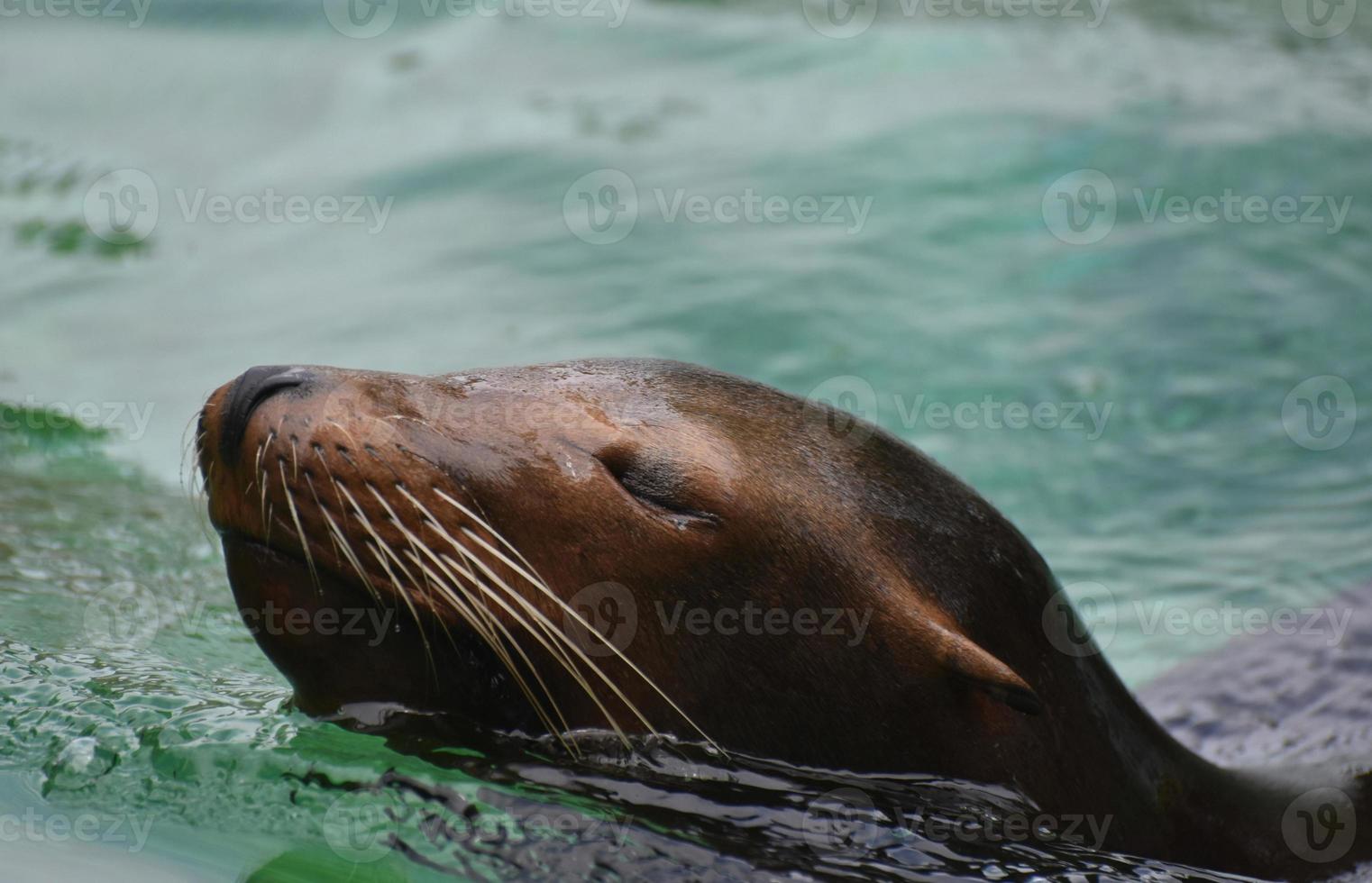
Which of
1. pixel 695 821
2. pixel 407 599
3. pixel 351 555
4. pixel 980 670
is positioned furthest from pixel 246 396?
pixel 980 670

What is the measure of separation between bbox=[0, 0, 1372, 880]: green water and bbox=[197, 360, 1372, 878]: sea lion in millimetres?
762

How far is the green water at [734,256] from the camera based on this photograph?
647 cm

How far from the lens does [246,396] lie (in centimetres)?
301

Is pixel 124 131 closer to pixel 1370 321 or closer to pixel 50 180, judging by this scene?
pixel 50 180

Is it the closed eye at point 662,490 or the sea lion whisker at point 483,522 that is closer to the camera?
the sea lion whisker at point 483,522

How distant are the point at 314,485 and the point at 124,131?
7.66 meters

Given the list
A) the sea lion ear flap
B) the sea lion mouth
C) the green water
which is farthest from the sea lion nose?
the sea lion ear flap

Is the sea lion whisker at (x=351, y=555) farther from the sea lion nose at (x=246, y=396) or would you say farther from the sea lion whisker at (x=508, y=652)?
the sea lion nose at (x=246, y=396)

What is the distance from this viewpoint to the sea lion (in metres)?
2.97

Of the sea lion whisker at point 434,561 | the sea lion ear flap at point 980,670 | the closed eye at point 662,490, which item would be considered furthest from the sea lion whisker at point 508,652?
the sea lion ear flap at point 980,670

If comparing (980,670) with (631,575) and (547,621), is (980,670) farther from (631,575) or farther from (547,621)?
(547,621)

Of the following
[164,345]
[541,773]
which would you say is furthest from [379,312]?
[541,773]

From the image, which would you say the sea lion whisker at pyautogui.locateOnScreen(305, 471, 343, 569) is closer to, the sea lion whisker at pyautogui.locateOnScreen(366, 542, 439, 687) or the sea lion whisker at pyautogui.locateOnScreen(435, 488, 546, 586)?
the sea lion whisker at pyautogui.locateOnScreen(366, 542, 439, 687)

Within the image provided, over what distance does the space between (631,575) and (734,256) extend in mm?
5865
